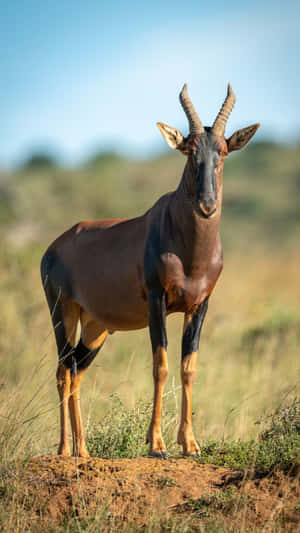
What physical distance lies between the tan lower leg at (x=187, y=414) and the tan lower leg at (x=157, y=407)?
0.25 meters

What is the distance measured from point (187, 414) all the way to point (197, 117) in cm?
268

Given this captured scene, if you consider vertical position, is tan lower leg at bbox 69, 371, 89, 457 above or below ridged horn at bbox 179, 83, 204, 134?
below

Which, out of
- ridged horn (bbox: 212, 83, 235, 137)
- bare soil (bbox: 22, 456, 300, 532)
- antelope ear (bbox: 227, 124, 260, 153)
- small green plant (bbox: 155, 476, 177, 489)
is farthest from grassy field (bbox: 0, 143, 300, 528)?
ridged horn (bbox: 212, 83, 235, 137)

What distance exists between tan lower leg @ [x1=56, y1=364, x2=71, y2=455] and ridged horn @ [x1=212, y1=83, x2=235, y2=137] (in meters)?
2.86

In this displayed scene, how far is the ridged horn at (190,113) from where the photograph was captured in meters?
5.62

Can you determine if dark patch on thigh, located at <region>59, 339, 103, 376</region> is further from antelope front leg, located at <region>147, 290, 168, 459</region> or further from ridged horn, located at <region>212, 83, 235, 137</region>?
ridged horn, located at <region>212, 83, 235, 137</region>

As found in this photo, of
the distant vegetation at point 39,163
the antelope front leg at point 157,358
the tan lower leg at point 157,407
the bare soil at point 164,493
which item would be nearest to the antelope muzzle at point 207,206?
the antelope front leg at point 157,358

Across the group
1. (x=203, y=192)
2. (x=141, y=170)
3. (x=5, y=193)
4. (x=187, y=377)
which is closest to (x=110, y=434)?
(x=187, y=377)

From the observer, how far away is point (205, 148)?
215 inches

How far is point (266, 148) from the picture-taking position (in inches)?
3108

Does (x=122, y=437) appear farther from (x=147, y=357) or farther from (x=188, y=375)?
(x=147, y=357)

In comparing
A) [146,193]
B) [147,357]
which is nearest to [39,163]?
[146,193]

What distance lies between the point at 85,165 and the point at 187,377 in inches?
3114

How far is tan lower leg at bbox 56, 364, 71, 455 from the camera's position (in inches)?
245
